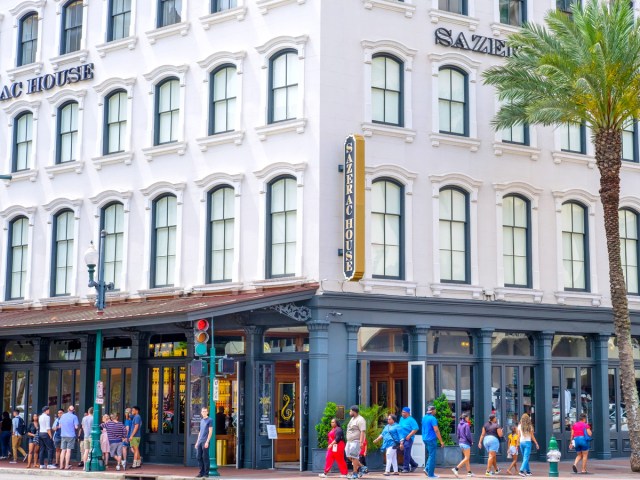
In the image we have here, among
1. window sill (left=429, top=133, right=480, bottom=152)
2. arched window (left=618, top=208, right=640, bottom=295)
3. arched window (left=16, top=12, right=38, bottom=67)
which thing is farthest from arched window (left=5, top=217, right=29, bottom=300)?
arched window (left=618, top=208, right=640, bottom=295)

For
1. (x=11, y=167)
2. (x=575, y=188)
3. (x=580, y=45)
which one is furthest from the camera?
(x=11, y=167)

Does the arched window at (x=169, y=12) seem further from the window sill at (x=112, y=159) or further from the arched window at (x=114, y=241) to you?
the arched window at (x=114, y=241)

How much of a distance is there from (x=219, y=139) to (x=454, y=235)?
22.9 feet

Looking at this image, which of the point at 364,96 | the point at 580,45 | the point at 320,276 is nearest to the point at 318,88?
the point at 364,96

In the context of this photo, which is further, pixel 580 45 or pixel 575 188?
pixel 575 188

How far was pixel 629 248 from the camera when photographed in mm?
35656

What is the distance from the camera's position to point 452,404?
31.5 meters

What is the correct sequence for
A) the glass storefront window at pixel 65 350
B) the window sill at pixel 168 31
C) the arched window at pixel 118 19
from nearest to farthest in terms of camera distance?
the window sill at pixel 168 31 < the glass storefront window at pixel 65 350 < the arched window at pixel 118 19

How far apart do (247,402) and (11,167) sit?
13423 millimetres

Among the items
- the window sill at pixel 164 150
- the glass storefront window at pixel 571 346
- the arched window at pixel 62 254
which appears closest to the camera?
the window sill at pixel 164 150

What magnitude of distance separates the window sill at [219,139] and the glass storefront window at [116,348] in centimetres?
616

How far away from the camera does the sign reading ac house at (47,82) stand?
3638 centimetres

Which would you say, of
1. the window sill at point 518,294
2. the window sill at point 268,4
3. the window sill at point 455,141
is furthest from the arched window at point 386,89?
the window sill at point 518,294

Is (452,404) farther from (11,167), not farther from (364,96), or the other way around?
(11,167)
